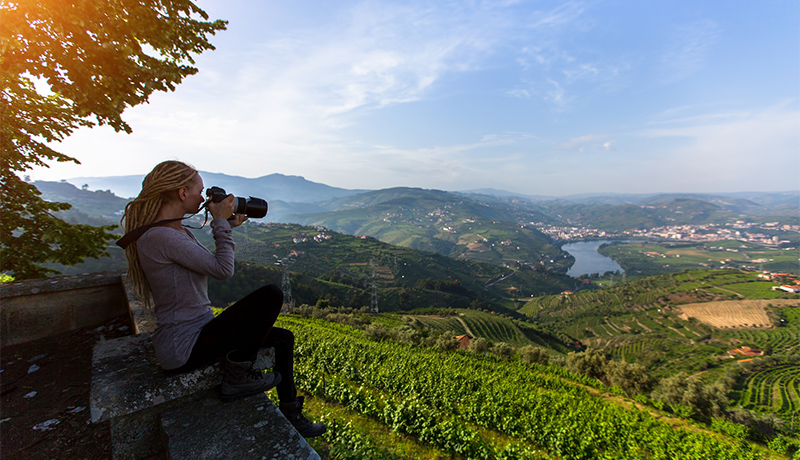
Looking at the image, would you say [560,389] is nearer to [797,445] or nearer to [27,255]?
[797,445]

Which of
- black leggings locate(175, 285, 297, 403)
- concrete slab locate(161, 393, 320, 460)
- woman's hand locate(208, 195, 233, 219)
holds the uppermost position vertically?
woman's hand locate(208, 195, 233, 219)

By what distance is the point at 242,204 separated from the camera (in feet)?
9.07

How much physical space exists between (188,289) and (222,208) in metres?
0.68

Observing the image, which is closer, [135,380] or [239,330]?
[135,380]

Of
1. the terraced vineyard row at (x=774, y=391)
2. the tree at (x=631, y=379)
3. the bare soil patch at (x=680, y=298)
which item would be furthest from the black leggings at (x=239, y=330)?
the bare soil patch at (x=680, y=298)

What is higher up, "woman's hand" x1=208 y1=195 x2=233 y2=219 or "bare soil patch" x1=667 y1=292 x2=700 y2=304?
"woman's hand" x1=208 y1=195 x2=233 y2=219

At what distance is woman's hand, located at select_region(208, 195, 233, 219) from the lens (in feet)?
8.08

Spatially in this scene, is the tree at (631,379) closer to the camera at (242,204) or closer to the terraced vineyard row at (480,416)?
the terraced vineyard row at (480,416)

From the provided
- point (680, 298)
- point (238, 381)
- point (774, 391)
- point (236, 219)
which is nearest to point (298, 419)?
point (238, 381)

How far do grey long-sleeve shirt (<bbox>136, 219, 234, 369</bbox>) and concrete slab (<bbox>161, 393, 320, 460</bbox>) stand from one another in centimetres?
38

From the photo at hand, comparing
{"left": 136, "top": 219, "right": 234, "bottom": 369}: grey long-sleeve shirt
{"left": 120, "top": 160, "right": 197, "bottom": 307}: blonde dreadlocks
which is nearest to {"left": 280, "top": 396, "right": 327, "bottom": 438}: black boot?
{"left": 136, "top": 219, "right": 234, "bottom": 369}: grey long-sleeve shirt

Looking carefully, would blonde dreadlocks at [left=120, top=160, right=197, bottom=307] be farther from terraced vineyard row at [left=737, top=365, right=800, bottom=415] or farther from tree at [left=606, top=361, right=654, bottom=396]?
terraced vineyard row at [left=737, top=365, right=800, bottom=415]

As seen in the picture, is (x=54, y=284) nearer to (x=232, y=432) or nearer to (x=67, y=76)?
(x=67, y=76)

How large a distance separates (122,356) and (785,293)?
140790 mm
